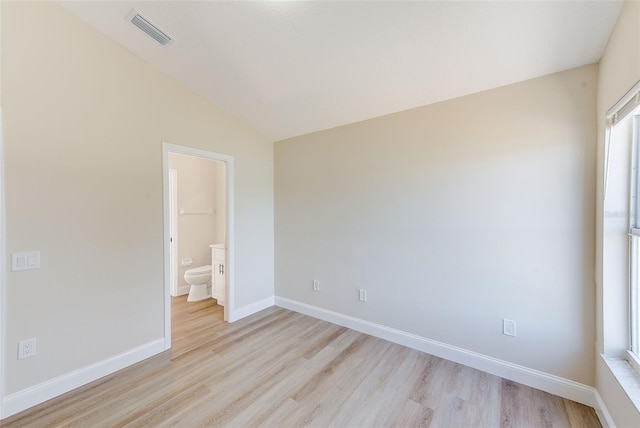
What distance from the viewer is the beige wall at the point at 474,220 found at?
1.88 metres

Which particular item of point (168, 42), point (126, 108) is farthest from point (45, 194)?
point (168, 42)

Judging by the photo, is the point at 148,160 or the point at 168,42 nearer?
the point at 168,42

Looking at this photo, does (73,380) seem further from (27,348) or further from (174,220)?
(174,220)

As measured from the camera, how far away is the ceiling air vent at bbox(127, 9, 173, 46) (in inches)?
76.7

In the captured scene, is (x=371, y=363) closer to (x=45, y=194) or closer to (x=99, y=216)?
(x=99, y=216)

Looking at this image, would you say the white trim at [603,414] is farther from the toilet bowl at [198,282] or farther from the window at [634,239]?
the toilet bowl at [198,282]

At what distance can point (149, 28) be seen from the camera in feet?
6.66

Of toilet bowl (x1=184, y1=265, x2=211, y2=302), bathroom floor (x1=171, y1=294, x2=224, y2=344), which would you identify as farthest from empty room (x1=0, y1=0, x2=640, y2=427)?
toilet bowl (x1=184, y1=265, x2=211, y2=302)

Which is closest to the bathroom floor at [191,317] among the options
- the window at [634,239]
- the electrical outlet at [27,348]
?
the electrical outlet at [27,348]

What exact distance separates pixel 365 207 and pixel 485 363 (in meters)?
1.76

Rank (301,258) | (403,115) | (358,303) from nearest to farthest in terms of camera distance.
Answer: (403,115)
(358,303)
(301,258)

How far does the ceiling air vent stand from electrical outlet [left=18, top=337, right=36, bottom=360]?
8.04 feet

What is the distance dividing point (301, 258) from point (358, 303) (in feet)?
3.16

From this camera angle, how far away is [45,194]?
6.24 ft
